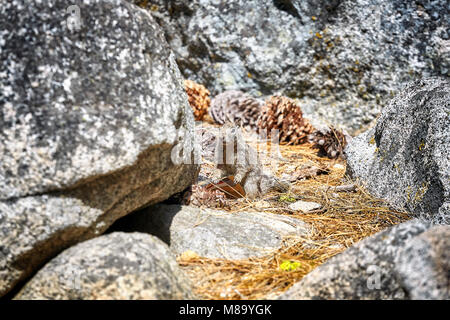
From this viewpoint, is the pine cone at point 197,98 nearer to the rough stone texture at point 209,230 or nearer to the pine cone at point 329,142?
the pine cone at point 329,142

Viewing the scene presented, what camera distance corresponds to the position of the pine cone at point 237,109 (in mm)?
4551

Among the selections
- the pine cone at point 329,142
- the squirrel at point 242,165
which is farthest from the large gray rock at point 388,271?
the pine cone at point 329,142

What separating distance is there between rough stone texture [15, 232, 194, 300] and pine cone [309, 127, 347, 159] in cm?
262

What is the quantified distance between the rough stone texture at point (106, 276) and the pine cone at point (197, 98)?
3.17 meters

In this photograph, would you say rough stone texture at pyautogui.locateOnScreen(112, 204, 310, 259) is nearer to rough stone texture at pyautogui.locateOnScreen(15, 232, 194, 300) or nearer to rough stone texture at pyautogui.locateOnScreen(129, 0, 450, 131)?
rough stone texture at pyautogui.locateOnScreen(15, 232, 194, 300)

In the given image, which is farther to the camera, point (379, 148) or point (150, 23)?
point (379, 148)

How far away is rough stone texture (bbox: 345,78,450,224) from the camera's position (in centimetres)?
243

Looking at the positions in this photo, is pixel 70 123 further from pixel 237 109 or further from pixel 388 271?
pixel 237 109
